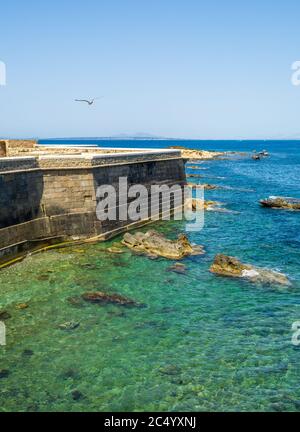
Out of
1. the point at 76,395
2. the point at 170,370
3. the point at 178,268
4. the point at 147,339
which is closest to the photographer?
the point at 76,395

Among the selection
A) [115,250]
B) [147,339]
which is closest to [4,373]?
[147,339]

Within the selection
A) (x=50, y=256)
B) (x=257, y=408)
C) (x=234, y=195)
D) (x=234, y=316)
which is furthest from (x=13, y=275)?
(x=234, y=195)

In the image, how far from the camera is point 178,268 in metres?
15.4

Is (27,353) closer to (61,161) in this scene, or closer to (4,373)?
(4,373)

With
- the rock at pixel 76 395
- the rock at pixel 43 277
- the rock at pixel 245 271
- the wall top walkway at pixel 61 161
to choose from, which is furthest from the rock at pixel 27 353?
the wall top walkway at pixel 61 161

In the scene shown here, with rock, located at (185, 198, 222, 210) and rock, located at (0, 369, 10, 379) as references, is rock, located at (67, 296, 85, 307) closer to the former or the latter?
rock, located at (0, 369, 10, 379)

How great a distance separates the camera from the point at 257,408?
25.5ft

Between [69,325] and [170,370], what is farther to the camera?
[69,325]

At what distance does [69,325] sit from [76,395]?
2.84 meters

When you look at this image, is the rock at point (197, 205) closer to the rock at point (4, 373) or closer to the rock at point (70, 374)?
the rock at point (70, 374)

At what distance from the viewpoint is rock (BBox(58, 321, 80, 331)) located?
10609 millimetres

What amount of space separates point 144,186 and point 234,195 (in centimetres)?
1552

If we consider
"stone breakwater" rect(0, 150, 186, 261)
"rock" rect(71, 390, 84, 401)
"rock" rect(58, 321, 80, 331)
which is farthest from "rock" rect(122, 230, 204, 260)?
"rock" rect(71, 390, 84, 401)

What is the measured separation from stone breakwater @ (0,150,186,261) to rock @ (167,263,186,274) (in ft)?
14.9
